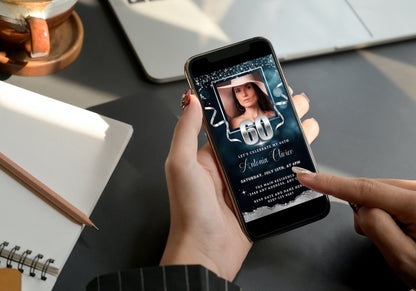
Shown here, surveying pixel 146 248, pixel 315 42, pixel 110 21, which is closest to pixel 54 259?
pixel 146 248

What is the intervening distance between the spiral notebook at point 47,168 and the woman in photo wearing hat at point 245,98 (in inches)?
6.0

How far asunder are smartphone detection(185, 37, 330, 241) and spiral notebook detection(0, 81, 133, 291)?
142mm

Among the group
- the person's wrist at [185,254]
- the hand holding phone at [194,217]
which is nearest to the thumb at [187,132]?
the hand holding phone at [194,217]

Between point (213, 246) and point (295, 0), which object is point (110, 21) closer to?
point (295, 0)

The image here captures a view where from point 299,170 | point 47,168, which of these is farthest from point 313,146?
point 47,168

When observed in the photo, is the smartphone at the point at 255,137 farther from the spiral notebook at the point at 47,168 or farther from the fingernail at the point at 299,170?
the spiral notebook at the point at 47,168

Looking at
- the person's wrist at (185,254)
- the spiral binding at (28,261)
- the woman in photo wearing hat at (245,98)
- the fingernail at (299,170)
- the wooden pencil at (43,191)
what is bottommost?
the spiral binding at (28,261)

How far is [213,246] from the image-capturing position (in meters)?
0.60

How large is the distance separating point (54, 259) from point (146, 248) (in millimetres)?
111

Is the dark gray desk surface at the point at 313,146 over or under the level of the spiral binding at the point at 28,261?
over

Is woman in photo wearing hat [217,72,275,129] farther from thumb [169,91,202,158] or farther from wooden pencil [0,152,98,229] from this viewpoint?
wooden pencil [0,152,98,229]

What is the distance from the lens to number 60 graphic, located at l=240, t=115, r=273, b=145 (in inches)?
25.1

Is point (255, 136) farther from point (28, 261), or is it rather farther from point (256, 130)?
point (28, 261)

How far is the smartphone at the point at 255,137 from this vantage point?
2.04 ft
